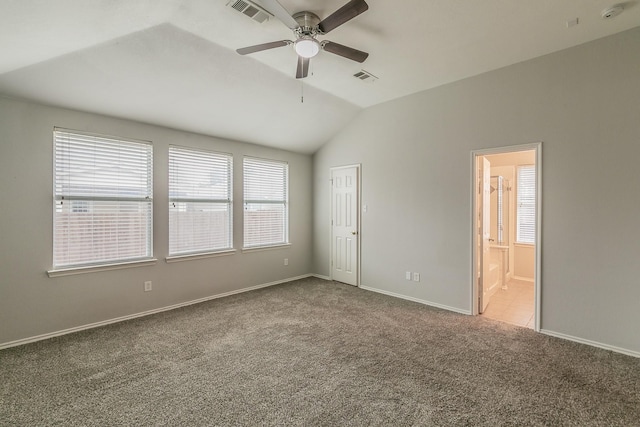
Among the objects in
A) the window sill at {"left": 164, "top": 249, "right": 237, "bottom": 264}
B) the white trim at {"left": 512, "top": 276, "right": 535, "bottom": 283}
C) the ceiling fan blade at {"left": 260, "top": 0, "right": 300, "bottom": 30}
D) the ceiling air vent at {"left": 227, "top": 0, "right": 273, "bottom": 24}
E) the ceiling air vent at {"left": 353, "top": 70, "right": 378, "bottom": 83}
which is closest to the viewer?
the ceiling fan blade at {"left": 260, "top": 0, "right": 300, "bottom": 30}

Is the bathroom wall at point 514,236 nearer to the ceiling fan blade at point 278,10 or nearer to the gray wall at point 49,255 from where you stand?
the ceiling fan blade at point 278,10

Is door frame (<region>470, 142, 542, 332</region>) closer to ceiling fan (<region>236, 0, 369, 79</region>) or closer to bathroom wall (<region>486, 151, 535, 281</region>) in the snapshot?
ceiling fan (<region>236, 0, 369, 79</region>)

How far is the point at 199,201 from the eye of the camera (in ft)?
14.5

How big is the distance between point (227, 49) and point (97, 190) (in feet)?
7.47

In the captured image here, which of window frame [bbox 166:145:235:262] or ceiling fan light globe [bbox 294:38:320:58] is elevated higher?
ceiling fan light globe [bbox 294:38:320:58]

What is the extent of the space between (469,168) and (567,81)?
129cm

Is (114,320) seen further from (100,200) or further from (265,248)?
(265,248)

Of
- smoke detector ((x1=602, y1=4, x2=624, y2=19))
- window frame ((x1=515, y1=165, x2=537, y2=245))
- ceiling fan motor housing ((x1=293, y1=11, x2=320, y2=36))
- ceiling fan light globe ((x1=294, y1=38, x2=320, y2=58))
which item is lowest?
window frame ((x1=515, y1=165, x2=537, y2=245))

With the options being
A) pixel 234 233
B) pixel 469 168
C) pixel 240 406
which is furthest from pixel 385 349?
pixel 234 233

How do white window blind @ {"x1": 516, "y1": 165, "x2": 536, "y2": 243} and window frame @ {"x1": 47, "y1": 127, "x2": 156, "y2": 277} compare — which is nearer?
window frame @ {"x1": 47, "y1": 127, "x2": 156, "y2": 277}

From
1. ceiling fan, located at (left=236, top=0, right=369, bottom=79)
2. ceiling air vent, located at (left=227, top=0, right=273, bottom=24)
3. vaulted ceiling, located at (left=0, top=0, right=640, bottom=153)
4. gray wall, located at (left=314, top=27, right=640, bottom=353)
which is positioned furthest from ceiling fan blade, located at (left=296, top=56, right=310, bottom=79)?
gray wall, located at (left=314, top=27, right=640, bottom=353)

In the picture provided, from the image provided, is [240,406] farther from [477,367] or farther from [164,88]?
[164,88]

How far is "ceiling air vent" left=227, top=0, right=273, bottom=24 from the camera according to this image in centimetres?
229

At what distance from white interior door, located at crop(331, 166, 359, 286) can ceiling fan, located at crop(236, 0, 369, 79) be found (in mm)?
2718
